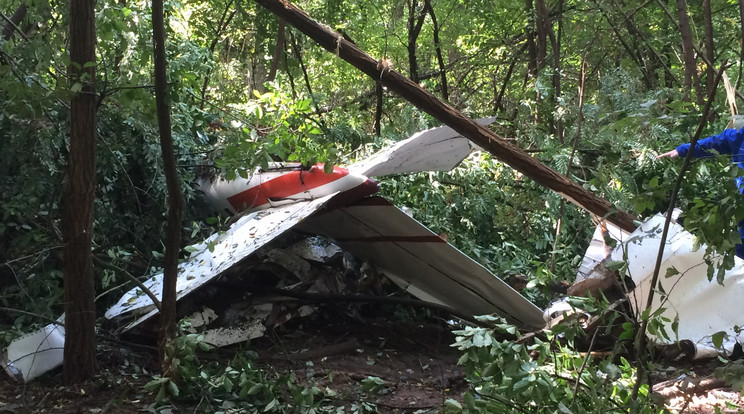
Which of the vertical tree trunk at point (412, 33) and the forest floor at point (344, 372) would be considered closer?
the forest floor at point (344, 372)

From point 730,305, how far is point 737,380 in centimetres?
221

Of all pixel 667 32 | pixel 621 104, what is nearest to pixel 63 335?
pixel 621 104

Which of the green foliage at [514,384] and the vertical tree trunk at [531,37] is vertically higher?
the vertical tree trunk at [531,37]

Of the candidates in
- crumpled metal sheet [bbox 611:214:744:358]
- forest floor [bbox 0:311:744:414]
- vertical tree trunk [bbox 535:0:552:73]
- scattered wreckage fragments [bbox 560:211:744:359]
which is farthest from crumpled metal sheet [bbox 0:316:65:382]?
vertical tree trunk [bbox 535:0:552:73]

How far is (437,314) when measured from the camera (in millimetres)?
5012

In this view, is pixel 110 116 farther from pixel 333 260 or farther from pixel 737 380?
pixel 737 380

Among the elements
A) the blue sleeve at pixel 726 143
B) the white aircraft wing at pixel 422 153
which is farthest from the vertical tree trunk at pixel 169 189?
the blue sleeve at pixel 726 143

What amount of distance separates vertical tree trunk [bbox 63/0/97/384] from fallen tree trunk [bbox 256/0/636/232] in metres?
1.07

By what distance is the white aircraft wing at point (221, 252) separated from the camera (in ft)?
13.1

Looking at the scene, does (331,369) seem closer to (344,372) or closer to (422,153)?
(344,372)

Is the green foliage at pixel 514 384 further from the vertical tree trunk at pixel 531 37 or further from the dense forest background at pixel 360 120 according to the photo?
the vertical tree trunk at pixel 531 37

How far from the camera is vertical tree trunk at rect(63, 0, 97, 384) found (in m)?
3.12

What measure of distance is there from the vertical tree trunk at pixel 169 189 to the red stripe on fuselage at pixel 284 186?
1.55 m

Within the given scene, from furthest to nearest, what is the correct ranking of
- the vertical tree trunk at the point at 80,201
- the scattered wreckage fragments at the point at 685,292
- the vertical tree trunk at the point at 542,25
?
the vertical tree trunk at the point at 542,25 → the scattered wreckage fragments at the point at 685,292 → the vertical tree trunk at the point at 80,201
